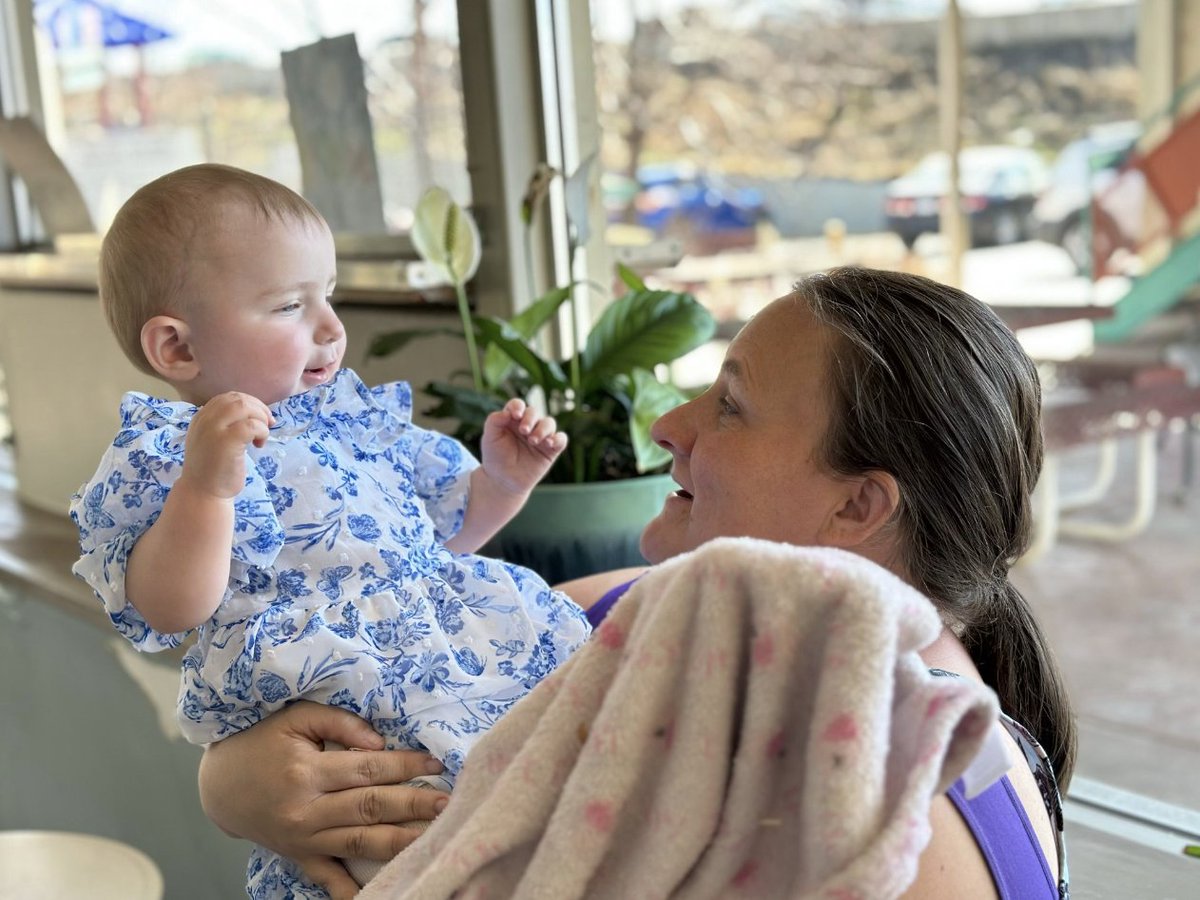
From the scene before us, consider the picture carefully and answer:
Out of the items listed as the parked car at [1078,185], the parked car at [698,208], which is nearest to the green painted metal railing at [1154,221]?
the parked car at [1078,185]

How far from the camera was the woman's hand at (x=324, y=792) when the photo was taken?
0.91 meters

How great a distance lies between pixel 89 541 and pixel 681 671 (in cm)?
52

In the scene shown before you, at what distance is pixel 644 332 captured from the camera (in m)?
1.57

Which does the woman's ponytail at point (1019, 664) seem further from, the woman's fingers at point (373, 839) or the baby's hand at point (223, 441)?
the baby's hand at point (223, 441)

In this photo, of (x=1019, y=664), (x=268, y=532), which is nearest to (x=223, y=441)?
(x=268, y=532)

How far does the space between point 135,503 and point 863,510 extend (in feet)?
1.68

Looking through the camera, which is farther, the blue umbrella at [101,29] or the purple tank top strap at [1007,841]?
the blue umbrella at [101,29]

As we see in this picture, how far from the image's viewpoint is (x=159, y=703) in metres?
2.05

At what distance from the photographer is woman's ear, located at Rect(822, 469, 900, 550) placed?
884mm

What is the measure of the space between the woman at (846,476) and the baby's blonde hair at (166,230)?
1.06 ft

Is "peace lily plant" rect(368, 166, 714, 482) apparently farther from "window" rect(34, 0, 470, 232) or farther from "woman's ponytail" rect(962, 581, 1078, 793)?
"woman's ponytail" rect(962, 581, 1078, 793)

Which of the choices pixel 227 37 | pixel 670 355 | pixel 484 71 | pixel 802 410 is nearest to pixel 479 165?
pixel 484 71

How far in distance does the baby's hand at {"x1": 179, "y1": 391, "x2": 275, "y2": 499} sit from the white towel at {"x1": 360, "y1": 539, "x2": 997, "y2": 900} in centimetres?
32

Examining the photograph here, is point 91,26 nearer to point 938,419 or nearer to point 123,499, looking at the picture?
point 123,499
